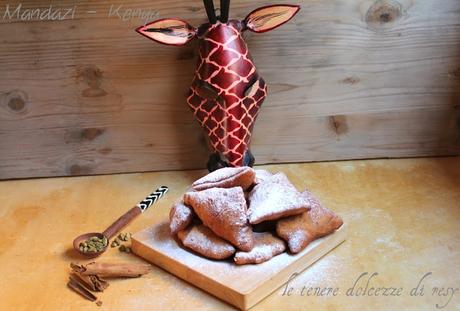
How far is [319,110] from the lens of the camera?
110 cm

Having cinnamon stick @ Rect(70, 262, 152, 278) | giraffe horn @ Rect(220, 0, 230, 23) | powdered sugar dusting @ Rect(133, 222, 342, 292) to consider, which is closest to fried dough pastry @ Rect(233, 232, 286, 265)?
powdered sugar dusting @ Rect(133, 222, 342, 292)

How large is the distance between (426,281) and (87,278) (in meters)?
0.45

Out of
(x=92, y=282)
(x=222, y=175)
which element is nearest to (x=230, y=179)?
(x=222, y=175)

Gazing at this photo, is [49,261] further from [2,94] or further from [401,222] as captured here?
[401,222]

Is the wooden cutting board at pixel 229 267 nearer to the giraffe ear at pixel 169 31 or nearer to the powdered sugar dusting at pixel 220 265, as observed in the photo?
the powdered sugar dusting at pixel 220 265

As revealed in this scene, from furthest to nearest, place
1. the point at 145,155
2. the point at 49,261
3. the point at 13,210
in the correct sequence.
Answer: the point at 145,155 < the point at 13,210 < the point at 49,261

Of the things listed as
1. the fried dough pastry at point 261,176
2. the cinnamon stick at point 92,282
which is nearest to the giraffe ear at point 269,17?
the fried dough pastry at point 261,176

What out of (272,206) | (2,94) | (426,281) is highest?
(2,94)

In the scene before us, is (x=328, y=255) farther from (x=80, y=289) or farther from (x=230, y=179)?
(x=80, y=289)

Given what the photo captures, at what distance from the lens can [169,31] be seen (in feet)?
3.06

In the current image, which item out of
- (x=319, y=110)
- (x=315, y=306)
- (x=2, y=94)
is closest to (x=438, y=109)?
(x=319, y=110)

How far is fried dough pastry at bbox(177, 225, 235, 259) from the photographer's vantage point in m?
0.76

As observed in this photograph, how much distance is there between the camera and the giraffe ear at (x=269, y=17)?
0.93 m

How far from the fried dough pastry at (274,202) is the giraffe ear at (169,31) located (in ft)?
0.95
